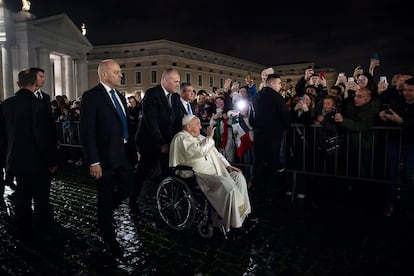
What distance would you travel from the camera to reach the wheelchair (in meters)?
4.46

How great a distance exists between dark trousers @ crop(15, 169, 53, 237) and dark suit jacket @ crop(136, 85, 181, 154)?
1.59 m

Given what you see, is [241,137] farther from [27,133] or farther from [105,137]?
[27,133]

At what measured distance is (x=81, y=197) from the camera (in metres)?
6.62

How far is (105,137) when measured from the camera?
396 centimetres

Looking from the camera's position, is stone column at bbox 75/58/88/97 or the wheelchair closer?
the wheelchair

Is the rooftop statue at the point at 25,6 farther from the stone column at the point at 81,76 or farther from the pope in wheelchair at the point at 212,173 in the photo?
the pope in wheelchair at the point at 212,173

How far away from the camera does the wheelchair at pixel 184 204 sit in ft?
14.6

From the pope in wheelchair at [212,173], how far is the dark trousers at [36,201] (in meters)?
1.78

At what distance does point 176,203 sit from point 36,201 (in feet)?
6.30

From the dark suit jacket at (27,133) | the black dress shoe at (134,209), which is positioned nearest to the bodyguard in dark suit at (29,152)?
the dark suit jacket at (27,133)

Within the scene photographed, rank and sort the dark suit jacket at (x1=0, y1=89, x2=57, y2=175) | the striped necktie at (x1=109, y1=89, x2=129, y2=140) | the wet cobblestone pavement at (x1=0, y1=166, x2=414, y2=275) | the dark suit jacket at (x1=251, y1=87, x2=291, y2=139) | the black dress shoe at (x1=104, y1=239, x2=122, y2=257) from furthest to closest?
the dark suit jacket at (x1=251, y1=87, x2=291, y2=139) → the dark suit jacket at (x1=0, y1=89, x2=57, y2=175) → the striped necktie at (x1=109, y1=89, x2=129, y2=140) → the black dress shoe at (x1=104, y1=239, x2=122, y2=257) → the wet cobblestone pavement at (x1=0, y1=166, x2=414, y2=275)

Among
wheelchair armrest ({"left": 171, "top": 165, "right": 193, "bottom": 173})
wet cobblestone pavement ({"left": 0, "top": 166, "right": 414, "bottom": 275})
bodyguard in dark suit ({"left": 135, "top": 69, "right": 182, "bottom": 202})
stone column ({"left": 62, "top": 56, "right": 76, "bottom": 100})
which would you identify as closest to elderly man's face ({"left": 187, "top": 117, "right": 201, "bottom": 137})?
bodyguard in dark suit ({"left": 135, "top": 69, "right": 182, "bottom": 202})

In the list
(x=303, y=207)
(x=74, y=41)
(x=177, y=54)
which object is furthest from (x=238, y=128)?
(x=177, y=54)

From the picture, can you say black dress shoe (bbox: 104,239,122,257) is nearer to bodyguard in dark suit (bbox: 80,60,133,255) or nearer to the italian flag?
bodyguard in dark suit (bbox: 80,60,133,255)
